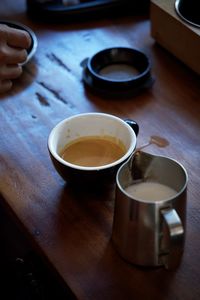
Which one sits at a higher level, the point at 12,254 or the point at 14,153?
the point at 14,153

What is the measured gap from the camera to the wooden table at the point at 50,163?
63 centimetres

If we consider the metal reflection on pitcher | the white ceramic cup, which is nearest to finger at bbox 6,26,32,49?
the white ceramic cup

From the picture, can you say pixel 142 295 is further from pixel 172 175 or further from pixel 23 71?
pixel 23 71

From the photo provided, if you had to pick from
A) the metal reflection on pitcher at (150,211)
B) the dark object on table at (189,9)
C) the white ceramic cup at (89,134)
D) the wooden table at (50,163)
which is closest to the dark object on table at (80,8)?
the wooden table at (50,163)

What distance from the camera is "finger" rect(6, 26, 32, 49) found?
38.5 inches

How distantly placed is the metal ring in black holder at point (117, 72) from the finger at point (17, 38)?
0.13 m

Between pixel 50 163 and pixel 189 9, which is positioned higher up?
pixel 189 9

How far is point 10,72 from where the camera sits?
99 centimetres

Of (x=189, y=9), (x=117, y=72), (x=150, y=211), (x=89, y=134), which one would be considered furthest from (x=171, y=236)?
(x=189, y=9)

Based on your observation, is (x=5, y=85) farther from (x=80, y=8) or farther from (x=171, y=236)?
(x=171, y=236)

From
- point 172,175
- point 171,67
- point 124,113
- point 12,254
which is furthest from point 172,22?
point 12,254

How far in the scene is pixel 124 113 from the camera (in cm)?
92

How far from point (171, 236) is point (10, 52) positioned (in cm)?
58

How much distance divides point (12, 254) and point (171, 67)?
1.64ft
